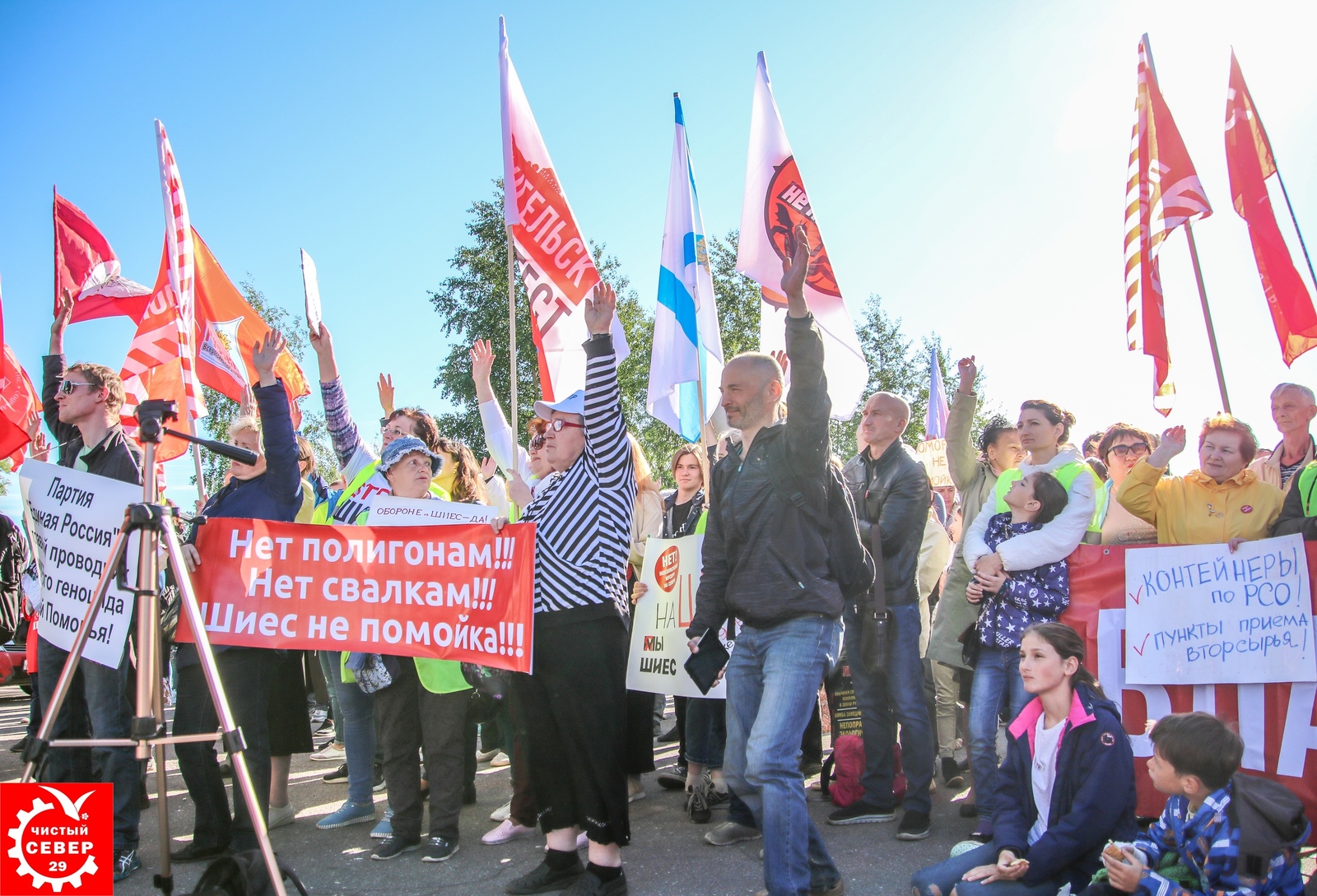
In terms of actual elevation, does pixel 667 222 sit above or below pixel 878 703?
above

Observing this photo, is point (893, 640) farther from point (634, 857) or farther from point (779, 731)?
point (634, 857)

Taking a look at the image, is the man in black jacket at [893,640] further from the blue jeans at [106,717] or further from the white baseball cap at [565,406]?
the blue jeans at [106,717]

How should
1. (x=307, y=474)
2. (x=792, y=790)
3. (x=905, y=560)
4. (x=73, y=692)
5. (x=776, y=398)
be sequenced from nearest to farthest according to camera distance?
(x=792, y=790), (x=776, y=398), (x=73, y=692), (x=905, y=560), (x=307, y=474)

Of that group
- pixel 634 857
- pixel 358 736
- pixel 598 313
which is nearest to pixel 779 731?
pixel 634 857

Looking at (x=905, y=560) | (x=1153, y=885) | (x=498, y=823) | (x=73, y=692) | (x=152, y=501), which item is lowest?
(x=498, y=823)

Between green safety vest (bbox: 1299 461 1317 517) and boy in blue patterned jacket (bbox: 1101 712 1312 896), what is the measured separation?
5.49ft

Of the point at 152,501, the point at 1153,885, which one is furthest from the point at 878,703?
the point at 152,501

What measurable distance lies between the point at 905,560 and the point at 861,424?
78cm

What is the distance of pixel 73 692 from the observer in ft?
14.3

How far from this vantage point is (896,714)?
4773 millimetres

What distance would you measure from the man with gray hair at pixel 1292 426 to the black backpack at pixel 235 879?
536 centimetres

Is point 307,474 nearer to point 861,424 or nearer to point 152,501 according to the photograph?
point 152,501

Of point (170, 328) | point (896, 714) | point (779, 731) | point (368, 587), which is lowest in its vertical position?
point (896, 714)

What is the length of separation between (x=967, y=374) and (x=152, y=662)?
362cm
